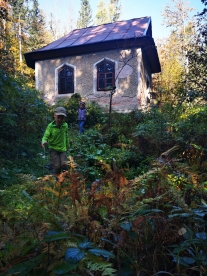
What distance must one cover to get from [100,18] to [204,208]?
47540 millimetres

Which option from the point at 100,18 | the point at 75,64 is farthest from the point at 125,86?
the point at 100,18

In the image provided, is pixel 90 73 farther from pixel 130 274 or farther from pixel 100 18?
pixel 100 18

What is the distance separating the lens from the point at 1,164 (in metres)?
5.67

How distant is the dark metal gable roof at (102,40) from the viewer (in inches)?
613

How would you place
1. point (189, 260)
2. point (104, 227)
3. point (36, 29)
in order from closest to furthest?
point (189, 260) → point (104, 227) → point (36, 29)

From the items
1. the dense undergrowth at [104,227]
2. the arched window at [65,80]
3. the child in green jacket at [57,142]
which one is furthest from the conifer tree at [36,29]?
the dense undergrowth at [104,227]

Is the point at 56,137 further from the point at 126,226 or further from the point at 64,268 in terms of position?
the point at 64,268

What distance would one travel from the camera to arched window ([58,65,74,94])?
58.3 ft

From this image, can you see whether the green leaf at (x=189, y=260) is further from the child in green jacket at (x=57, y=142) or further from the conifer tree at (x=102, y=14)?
the conifer tree at (x=102, y=14)

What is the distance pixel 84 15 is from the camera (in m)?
47.1

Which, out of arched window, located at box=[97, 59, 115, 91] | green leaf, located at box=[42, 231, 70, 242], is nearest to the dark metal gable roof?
arched window, located at box=[97, 59, 115, 91]

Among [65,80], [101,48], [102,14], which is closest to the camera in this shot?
[101,48]

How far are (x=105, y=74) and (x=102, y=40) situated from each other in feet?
6.99

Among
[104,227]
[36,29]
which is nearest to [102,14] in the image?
[36,29]
